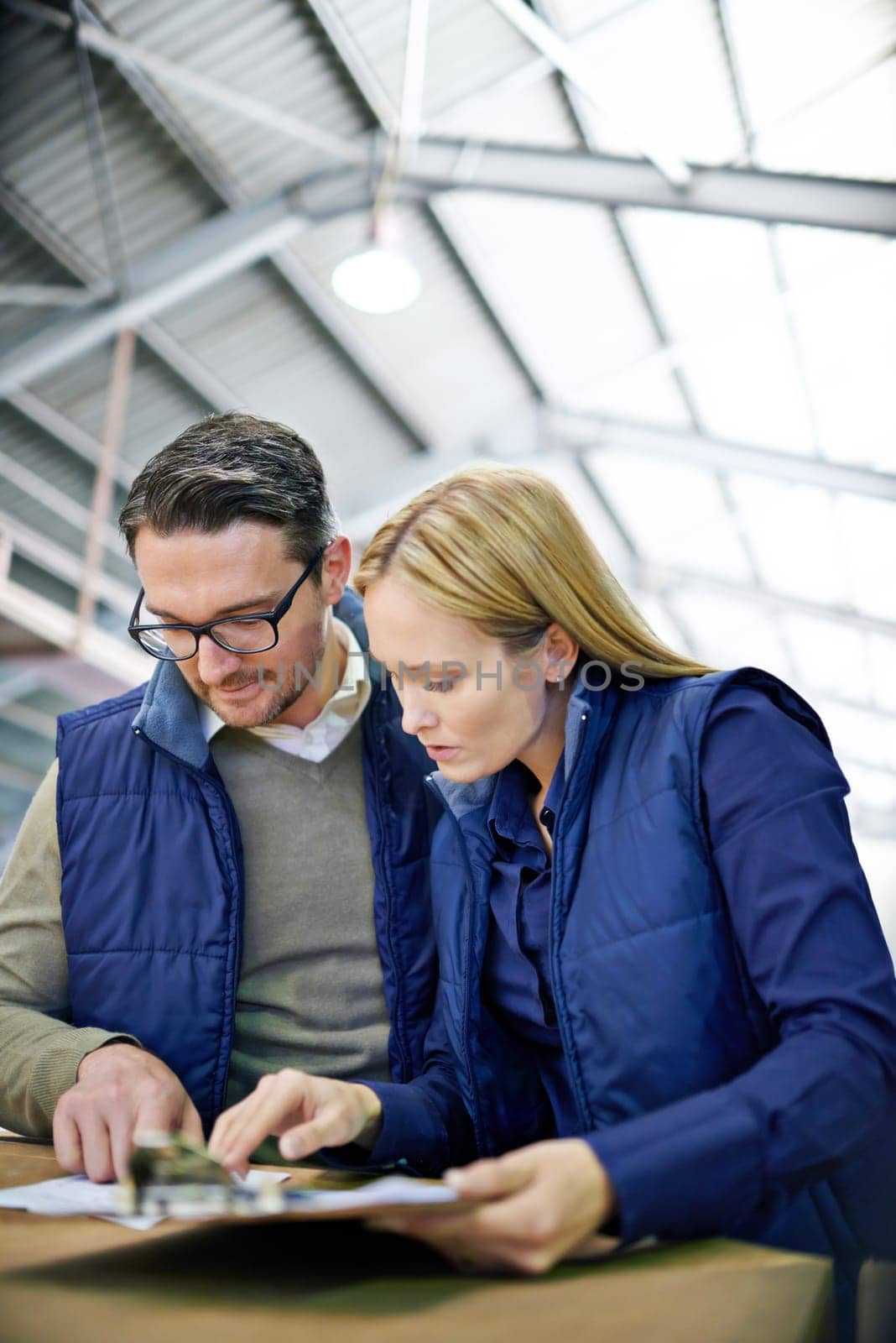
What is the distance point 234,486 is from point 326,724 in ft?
1.60

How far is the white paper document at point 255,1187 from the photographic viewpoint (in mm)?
811

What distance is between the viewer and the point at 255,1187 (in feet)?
3.65

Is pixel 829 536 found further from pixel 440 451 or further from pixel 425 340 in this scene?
pixel 425 340

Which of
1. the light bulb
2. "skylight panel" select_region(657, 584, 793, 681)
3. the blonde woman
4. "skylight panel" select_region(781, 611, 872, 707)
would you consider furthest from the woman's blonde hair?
"skylight panel" select_region(657, 584, 793, 681)

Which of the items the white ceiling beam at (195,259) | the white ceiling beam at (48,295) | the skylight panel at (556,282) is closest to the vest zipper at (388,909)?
the white ceiling beam at (195,259)

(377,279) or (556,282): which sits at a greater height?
(556,282)

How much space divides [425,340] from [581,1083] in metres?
7.34

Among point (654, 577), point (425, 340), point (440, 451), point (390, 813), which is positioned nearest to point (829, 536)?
point (654, 577)

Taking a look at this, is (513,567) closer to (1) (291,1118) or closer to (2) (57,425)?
(1) (291,1118)

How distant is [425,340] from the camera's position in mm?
7996

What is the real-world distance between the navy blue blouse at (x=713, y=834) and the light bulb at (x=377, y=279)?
4222 mm

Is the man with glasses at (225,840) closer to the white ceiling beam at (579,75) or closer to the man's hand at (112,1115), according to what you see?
the man's hand at (112,1115)

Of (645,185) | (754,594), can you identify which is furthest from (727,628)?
(645,185)

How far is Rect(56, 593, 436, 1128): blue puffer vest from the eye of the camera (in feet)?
5.63
